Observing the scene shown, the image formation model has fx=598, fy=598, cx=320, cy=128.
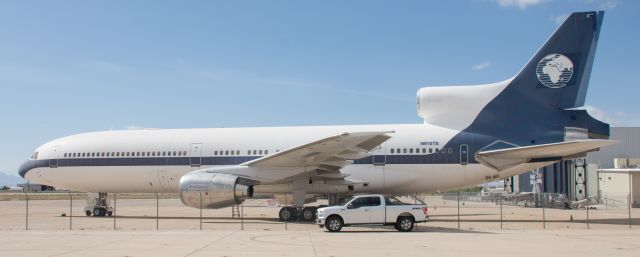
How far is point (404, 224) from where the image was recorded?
58.5ft

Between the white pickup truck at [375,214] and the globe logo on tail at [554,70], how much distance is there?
7.86 m

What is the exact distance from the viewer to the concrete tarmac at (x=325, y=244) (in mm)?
12070

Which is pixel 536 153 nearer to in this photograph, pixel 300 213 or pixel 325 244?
pixel 300 213

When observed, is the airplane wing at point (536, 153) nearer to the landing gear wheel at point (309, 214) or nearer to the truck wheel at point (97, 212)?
the landing gear wheel at point (309, 214)

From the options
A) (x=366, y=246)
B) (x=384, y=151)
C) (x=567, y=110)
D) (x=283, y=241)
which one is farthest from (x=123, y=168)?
(x=567, y=110)

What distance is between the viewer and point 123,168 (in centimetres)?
2572

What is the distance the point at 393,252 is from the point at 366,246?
1.25 m

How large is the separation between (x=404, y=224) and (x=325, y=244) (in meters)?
4.74

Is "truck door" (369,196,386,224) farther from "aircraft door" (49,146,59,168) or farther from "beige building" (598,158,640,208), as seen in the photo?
"beige building" (598,158,640,208)

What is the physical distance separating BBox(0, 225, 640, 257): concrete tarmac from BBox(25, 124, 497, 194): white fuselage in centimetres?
536

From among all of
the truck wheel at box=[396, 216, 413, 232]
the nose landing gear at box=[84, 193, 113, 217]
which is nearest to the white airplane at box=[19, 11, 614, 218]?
the truck wheel at box=[396, 216, 413, 232]

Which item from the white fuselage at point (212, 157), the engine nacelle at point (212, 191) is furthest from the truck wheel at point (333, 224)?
the white fuselage at point (212, 157)

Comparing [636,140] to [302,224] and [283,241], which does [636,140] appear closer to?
[302,224]

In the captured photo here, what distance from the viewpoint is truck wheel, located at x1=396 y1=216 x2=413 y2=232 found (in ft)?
58.4
